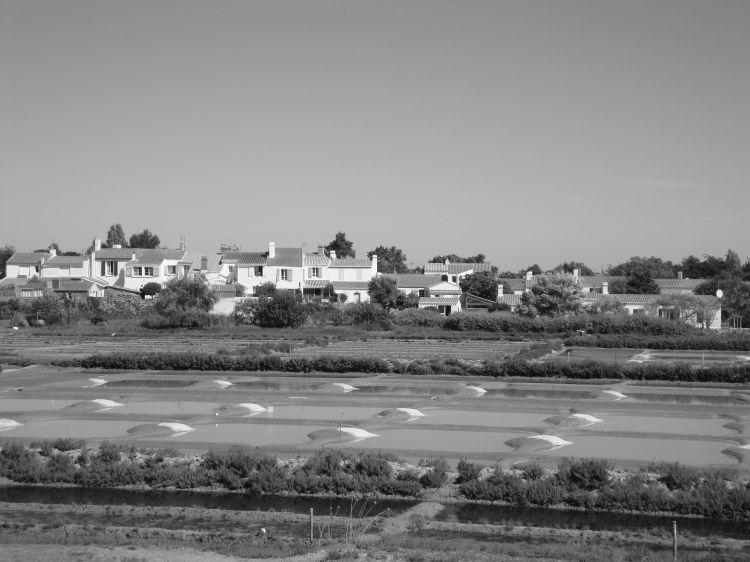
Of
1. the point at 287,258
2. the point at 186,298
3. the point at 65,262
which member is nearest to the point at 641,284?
the point at 287,258

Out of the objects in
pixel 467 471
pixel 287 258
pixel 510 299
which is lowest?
pixel 467 471

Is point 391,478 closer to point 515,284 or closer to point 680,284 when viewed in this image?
point 680,284

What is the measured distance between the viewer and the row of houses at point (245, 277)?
82.2 metres

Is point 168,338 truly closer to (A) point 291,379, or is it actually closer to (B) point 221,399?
(A) point 291,379

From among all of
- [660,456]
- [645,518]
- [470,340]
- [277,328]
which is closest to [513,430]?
[660,456]

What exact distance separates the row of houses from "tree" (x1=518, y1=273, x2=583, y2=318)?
411 inches

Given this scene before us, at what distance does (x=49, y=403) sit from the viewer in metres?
27.9

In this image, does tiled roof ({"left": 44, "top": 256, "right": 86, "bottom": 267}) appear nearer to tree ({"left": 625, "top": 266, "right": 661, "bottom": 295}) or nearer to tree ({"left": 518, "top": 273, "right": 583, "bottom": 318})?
tree ({"left": 518, "top": 273, "right": 583, "bottom": 318})

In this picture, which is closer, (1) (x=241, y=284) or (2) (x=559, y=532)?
(2) (x=559, y=532)

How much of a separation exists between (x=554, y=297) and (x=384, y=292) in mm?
16933

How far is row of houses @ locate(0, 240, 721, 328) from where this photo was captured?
82188mm

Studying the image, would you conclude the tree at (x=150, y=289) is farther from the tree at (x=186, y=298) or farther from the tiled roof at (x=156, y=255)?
the tree at (x=186, y=298)

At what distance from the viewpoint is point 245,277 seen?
83.6 m

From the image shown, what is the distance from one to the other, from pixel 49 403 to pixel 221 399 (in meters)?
5.07
